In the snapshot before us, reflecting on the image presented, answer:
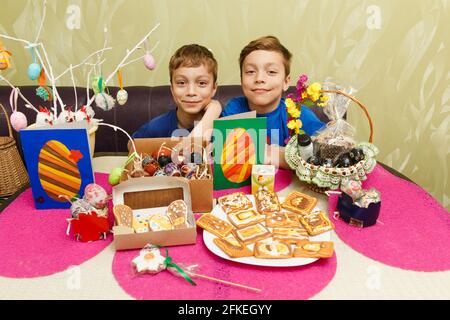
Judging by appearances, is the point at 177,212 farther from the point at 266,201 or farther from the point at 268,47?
the point at 268,47

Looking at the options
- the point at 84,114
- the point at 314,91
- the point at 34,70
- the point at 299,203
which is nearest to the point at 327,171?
the point at 299,203

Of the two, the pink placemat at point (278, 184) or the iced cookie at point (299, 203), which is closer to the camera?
the iced cookie at point (299, 203)

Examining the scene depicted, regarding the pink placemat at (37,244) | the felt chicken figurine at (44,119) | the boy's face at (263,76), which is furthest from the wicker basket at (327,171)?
the felt chicken figurine at (44,119)

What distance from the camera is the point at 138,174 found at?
1.11 m

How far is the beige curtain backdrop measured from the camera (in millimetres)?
2039

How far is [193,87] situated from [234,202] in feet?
1.57

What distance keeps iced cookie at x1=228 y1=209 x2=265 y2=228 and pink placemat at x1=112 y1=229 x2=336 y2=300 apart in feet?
0.42

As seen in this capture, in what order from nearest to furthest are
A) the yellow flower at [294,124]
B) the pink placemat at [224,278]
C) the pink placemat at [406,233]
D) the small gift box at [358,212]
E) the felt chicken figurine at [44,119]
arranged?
the pink placemat at [224,278], the pink placemat at [406,233], the small gift box at [358,212], the felt chicken figurine at [44,119], the yellow flower at [294,124]

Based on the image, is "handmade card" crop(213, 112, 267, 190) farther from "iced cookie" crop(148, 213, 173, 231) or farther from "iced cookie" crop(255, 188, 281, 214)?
"iced cookie" crop(148, 213, 173, 231)

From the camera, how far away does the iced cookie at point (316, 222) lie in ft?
3.22

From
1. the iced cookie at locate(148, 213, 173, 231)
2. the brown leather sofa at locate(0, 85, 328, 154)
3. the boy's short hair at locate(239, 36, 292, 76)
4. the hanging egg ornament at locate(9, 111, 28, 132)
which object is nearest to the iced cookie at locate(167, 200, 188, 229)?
the iced cookie at locate(148, 213, 173, 231)

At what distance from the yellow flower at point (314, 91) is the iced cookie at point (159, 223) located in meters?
0.57

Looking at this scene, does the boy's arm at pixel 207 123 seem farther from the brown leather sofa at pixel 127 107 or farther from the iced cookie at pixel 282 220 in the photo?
the brown leather sofa at pixel 127 107

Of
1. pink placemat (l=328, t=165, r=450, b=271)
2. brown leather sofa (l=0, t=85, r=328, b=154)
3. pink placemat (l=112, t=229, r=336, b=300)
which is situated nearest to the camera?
pink placemat (l=112, t=229, r=336, b=300)
